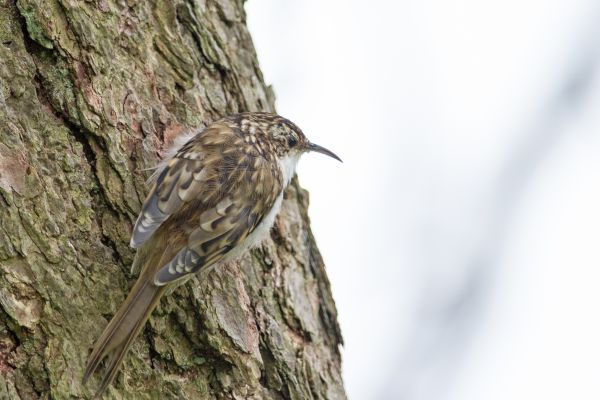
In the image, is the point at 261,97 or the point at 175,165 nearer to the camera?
the point at 175,165

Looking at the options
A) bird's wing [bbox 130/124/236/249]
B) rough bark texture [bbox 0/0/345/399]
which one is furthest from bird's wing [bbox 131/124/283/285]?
rough bark texture [bbox 0/0/345/399]

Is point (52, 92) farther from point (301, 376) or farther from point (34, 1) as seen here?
point (301, 376)

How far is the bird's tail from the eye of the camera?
2211 mm

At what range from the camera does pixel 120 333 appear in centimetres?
223

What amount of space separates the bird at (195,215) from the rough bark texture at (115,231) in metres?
0.07

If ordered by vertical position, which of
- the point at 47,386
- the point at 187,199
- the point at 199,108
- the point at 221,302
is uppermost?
the point at 199,108

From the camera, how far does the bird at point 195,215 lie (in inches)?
89.1

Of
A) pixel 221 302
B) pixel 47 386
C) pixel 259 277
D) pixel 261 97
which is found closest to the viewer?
pixel 47 386

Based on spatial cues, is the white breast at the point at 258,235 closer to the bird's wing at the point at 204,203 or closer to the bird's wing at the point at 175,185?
the bird's wing at the point at 204,203

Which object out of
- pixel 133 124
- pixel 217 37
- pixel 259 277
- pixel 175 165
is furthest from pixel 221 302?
pixel 217 37

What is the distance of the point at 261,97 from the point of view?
11.0 feet

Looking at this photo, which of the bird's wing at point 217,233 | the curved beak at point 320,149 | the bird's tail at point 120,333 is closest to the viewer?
the bird's tail at point 120,333

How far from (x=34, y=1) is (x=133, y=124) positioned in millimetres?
447

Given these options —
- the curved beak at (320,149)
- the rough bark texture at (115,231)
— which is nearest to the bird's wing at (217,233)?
the rough bark texture at (115,231)
